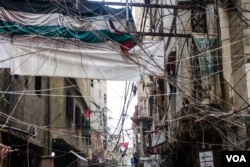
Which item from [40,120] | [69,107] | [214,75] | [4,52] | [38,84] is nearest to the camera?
[4,52]

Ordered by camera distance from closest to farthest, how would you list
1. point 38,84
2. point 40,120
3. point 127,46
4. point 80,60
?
point 80,60 < point 127,46 < point 38,84 < point 40,120

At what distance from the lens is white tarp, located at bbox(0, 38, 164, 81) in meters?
9.88

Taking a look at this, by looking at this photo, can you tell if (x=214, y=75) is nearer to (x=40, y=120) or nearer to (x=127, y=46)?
(x=127, y=46)

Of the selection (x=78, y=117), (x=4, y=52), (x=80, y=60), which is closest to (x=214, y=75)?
(x=80, y=60)

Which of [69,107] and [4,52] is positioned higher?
[4,52]

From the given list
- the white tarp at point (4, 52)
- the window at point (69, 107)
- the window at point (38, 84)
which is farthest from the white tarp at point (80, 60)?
the window at point (69, 107)

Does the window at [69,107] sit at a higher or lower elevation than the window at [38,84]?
lower

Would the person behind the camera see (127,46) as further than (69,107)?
No

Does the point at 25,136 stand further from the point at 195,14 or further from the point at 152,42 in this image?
the point at 195,14

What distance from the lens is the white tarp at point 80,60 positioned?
9.88m

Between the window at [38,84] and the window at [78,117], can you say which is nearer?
the window at [38,84]

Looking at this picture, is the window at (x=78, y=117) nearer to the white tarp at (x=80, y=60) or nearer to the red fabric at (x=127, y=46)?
the white tarp at (x=80, y=60)

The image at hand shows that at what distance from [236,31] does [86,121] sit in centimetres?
2193

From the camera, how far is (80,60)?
33.7 feet
